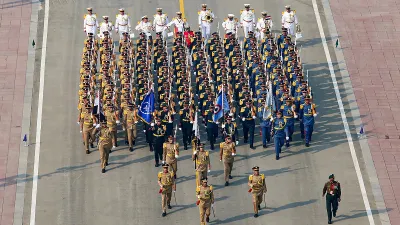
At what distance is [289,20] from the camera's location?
6253 centimetres

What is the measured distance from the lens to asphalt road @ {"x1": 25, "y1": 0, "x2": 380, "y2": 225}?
51.3 metres

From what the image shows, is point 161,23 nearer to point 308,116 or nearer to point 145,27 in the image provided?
point 145,27

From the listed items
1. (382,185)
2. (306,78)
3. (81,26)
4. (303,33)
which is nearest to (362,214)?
(382,185)

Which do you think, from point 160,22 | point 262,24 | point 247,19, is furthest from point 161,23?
point 262,24

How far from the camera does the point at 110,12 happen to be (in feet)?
213

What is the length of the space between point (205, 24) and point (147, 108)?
940 centimetres

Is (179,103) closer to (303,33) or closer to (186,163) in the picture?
(186,163)

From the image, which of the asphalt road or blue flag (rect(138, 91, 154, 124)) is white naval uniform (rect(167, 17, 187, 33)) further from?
blue flag (rect(138, 91, 154, 124))

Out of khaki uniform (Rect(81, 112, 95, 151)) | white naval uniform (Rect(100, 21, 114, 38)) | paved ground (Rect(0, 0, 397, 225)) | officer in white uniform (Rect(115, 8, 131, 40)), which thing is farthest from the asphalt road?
officer in white uniform (Rect(115, 8, 131, 40))

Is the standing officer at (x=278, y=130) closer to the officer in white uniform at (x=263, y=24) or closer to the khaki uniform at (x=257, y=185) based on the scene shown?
the khaki uniform at (x=257, y=185)

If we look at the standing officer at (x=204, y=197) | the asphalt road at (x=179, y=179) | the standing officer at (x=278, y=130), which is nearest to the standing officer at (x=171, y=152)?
the asphalt road at (x=179, y=179)

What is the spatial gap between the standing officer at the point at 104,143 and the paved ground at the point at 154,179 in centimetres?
52

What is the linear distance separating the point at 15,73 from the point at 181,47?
773 centimetres

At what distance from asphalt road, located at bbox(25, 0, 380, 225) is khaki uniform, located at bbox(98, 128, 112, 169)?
2.39 ft
